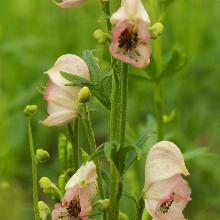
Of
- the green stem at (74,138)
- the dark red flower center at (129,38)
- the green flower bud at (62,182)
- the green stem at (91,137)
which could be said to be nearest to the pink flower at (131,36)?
the dark red flower center at (129,38)

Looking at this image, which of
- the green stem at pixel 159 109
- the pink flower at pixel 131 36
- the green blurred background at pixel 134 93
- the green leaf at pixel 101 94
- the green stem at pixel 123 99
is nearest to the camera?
the pink flower at pixel 131 36

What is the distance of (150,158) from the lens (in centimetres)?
211

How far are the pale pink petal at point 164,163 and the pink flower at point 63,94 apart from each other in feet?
0.85

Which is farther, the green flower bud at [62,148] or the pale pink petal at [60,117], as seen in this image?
the green flower bud at [62,148]

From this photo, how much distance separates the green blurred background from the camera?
421cm

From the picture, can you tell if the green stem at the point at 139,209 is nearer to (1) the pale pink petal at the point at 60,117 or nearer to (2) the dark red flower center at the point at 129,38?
(1) the pale pink petal at the point at 60,117

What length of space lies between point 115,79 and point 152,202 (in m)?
0.36

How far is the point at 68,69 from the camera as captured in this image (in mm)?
2146

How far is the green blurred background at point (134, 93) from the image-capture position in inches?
166

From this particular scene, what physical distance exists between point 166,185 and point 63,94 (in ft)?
1.30

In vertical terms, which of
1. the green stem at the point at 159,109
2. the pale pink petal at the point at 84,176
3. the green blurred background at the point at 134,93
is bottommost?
the green blurred background at the point at 134,93

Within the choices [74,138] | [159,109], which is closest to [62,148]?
[74,138]

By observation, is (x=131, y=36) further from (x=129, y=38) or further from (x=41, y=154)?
(x=41, y=154)

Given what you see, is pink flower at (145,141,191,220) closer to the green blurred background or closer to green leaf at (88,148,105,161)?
green leaf at (88,148,105,161)
